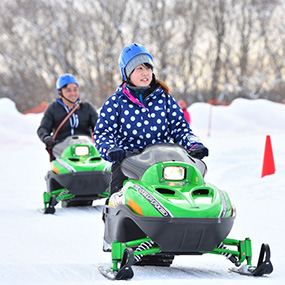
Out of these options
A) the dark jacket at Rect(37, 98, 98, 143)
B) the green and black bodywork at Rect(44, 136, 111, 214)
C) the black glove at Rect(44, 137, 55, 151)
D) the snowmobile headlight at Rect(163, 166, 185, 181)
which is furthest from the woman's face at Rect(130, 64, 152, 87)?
the dark jacket at Rect(37, 98, 98, 143)

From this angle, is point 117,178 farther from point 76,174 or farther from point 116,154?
point 76,174

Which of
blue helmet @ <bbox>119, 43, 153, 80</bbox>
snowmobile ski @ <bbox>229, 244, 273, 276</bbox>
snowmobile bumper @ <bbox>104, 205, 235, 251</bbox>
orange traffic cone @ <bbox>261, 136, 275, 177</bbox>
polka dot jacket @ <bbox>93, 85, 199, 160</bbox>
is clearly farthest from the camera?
orange traffic cone @ <bbox>261, 136, 275, 177</bbox>

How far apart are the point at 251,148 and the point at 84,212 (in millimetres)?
6789

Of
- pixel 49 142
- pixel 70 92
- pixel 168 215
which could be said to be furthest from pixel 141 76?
pixel 70 92

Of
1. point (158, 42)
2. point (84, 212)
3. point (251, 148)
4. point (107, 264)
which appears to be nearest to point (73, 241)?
point (107, 264)

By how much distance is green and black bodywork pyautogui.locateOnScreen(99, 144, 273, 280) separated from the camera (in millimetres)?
3986

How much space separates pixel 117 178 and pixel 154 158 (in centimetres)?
68

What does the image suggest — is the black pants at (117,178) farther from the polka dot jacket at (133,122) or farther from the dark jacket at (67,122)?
the dark jacket at (67,122)

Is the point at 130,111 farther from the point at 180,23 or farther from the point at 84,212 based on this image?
the point at 180,23

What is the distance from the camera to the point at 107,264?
503cm

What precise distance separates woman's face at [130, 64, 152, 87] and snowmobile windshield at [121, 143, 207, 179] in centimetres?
61

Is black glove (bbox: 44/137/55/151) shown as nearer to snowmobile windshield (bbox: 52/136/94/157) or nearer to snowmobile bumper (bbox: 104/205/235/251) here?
snowmobile windshield (bbox: 52/136/94/157)

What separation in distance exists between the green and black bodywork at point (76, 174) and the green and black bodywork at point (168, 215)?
388cm

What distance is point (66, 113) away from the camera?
9.43 metres
